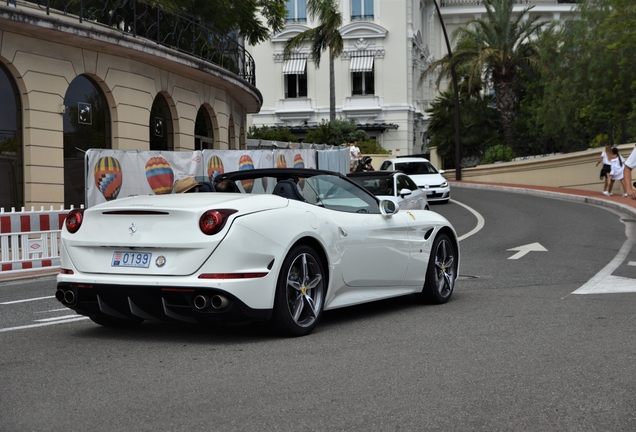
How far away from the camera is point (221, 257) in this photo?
20.1 ft

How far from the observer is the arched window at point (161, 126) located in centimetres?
2356

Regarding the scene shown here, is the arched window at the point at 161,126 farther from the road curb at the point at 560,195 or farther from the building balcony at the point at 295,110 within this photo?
the building balcony at the point at 295,110

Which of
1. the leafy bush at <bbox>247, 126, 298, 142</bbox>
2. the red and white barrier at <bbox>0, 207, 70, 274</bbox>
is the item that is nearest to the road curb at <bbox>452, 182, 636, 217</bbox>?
the leafy bush at <bbox>247, 126, 298, 142</bbox>

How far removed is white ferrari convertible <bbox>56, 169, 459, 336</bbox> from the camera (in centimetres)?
616

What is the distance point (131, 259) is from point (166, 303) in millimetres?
447

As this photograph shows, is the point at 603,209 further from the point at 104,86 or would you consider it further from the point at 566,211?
the point at 104,86

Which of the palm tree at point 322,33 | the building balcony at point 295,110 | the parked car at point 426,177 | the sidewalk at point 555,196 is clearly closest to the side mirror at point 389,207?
the sidewalk at point 555,196

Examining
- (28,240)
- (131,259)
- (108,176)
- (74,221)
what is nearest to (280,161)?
(108,176)

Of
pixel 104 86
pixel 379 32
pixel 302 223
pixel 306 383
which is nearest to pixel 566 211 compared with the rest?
pixel 104 86

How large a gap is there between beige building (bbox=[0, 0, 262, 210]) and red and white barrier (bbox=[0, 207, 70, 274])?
4642mm

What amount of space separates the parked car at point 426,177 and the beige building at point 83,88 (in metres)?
7.20

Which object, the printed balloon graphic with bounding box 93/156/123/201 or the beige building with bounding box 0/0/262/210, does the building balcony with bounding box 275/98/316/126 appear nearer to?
the beige building with bounding box 0/0/262/210

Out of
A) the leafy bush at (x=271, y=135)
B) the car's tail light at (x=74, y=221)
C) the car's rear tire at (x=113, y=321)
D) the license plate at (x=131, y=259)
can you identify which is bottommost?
the car's rear tire at (x=113, y=321)

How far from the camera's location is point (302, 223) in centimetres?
671
